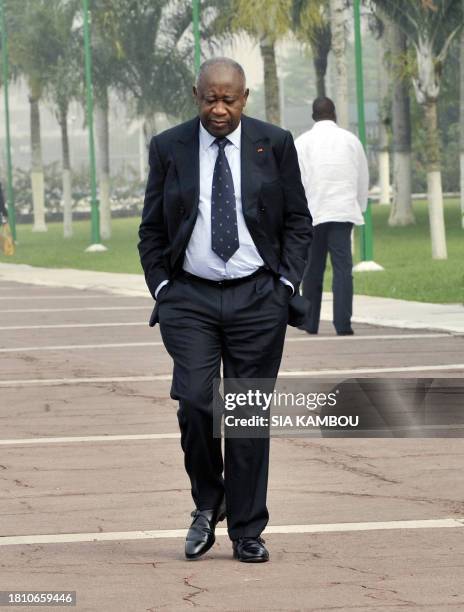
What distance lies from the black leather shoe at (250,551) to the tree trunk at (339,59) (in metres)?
28.0

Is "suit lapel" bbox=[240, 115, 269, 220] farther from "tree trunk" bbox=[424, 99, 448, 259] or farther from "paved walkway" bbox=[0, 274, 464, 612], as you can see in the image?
"tree trunk" bbox=[424, 99, 448, 259]

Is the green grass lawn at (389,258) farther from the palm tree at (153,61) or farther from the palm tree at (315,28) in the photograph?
the palm tree at (315,28)

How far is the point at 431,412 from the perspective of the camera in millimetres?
11203

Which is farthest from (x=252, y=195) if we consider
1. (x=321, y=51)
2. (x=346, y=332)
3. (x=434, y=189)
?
(x=321, y=51)

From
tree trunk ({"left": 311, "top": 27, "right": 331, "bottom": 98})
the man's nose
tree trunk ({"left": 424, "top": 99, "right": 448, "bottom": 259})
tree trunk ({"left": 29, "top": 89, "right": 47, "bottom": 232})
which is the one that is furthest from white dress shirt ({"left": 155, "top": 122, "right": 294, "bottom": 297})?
tree trunk ({"left": 29, "top": 89, "right": 47, "bottom": 232})

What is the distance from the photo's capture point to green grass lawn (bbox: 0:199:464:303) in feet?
76.1

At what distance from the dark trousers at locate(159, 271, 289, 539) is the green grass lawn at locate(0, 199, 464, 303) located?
45.3 feet

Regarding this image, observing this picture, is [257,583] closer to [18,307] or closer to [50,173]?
[18,307]

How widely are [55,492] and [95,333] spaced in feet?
31.2

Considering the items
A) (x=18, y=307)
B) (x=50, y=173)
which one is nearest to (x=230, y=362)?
(x=18, y=307)

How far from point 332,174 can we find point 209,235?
8.79 meters

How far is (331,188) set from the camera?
15.7 metres

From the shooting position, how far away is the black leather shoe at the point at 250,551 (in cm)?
702

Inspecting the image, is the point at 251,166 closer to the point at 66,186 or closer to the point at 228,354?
the point at 228,354
